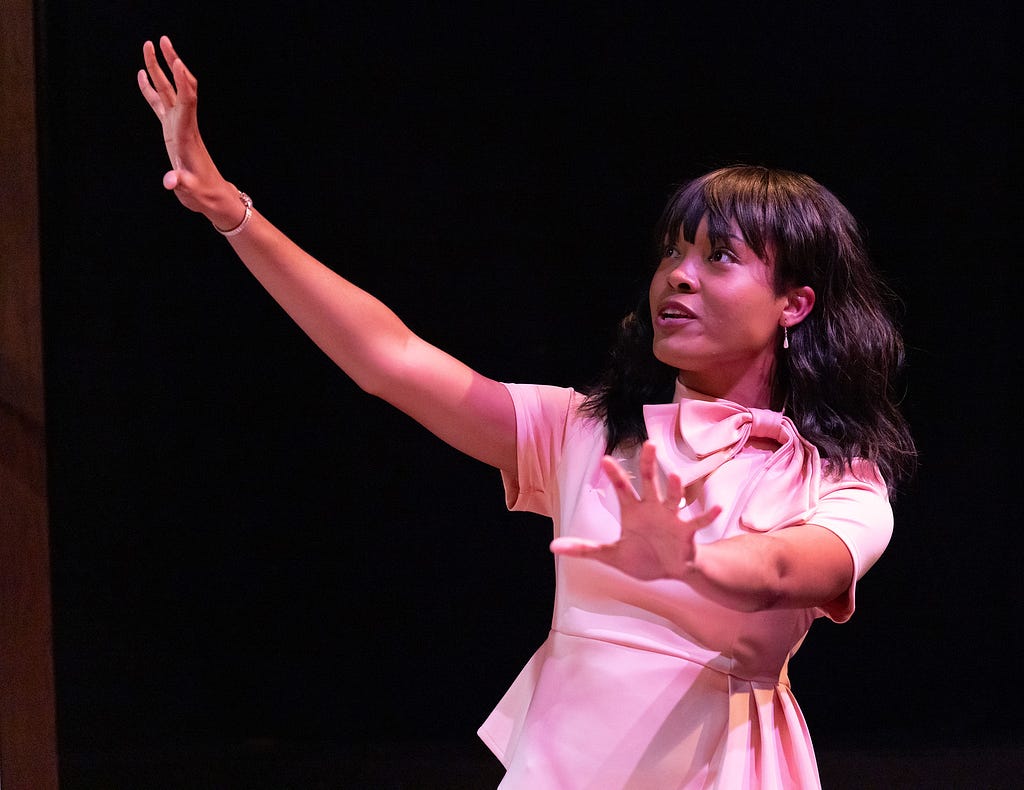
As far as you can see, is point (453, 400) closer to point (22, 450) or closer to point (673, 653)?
point (673, 653)

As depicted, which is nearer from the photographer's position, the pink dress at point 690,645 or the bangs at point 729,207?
the pink dress at point 690,645

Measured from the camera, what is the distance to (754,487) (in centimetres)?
119

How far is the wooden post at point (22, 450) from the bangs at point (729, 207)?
1052 mm

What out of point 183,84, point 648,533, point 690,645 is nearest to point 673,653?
point 690,645

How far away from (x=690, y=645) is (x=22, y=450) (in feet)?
3.79

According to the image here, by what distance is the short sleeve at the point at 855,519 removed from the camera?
111cm

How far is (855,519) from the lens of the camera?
44.7 inches

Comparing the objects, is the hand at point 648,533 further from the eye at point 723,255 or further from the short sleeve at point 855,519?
the eye at point 723,255

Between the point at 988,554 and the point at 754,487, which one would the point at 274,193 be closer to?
the point at 754,487

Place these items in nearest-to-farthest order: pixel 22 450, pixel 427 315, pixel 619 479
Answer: pixel 619 479 → pixel 22 450 → pixel 427 315

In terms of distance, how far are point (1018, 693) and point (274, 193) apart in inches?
62.9

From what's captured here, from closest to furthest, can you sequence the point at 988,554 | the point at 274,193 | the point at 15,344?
1. the point at 15,344
2. the point at 274,193
3. the point at 988,554

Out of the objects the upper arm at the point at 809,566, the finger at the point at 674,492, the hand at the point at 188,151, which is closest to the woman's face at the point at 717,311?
the upper arm at the point at 809,566

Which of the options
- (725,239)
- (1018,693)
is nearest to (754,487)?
(725,239)
